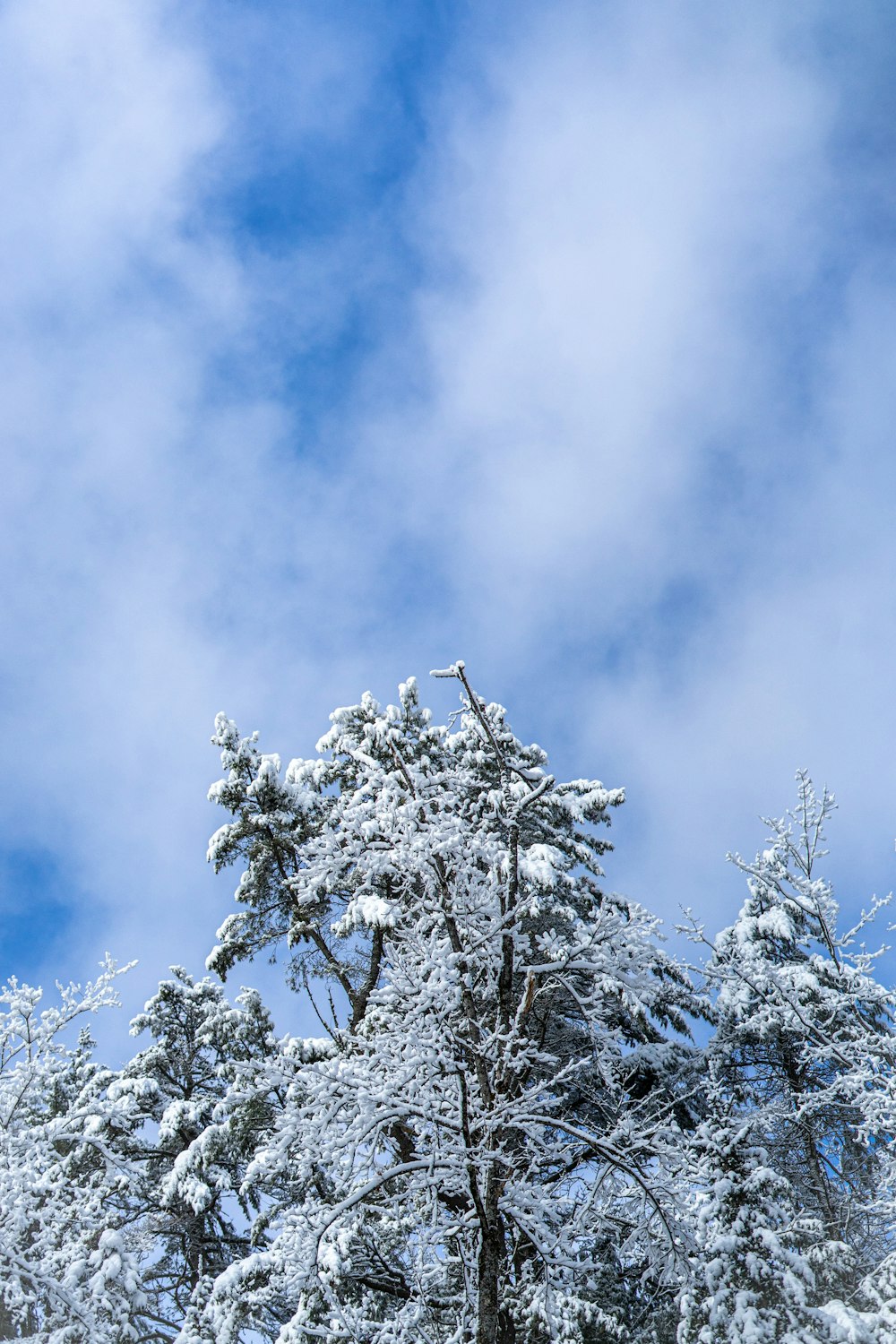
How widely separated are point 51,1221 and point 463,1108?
894 centimetres

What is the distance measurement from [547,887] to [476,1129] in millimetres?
5440

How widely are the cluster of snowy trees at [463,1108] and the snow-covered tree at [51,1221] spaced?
0.06 meters

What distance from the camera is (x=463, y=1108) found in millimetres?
7688

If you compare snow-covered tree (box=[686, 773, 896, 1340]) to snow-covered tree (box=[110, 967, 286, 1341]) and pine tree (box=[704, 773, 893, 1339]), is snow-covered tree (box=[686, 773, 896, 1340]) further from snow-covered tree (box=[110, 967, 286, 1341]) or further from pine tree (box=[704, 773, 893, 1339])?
snow-covered tree (box=[110, 967, 286, 1341])

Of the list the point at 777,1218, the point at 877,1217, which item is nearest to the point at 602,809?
the point at 877,1217

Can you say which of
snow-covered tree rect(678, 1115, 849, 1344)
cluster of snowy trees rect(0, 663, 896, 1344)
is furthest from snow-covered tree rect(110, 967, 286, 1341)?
snow-covered tree rect(678, 1115, 849, 1344)

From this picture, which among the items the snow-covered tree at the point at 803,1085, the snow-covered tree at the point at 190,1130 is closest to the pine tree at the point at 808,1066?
the snow-covered tree at the point at 803,1085

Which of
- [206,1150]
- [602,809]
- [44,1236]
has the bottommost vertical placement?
[44,1236]

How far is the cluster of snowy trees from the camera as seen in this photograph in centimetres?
848

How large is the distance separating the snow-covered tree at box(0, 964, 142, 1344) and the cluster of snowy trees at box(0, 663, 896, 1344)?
0.19 feet

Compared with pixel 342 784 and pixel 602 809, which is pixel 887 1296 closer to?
pixel 602 809

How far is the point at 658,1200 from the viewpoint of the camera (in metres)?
8.65

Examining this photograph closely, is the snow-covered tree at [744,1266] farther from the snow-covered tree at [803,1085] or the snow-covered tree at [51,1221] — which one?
the snow-covered tree at [51,1221]

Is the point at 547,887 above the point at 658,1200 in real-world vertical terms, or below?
above
